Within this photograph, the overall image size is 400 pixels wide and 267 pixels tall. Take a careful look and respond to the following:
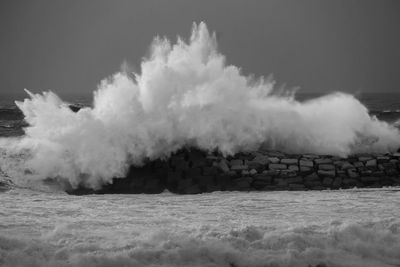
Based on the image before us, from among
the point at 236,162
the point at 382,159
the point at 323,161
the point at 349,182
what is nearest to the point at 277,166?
the point at 236,162

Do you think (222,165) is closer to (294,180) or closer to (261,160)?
(261,160)

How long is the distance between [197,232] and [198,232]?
0.04 feet

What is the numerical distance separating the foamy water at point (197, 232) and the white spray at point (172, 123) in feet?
5.74

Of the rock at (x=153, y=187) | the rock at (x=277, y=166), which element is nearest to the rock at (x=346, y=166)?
the rock at (x=277, y=166)

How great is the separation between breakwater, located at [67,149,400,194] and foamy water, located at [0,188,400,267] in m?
1.46

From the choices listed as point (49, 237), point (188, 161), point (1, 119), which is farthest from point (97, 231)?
point (1, 119)

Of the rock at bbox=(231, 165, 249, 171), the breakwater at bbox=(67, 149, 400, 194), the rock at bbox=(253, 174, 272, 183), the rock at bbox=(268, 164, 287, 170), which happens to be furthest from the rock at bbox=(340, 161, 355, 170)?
the rock at bbox=(231, 165, 249, 171)

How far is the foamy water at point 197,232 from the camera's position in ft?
17.7

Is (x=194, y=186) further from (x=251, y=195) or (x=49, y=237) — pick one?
(x=49, y=237)

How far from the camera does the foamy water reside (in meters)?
5.39

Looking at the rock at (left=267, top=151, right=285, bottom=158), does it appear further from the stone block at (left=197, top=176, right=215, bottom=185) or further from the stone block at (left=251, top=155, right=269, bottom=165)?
the stone block at (left=197, top=176, right=215, bottom=185)

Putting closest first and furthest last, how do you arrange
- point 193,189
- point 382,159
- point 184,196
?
point 184,196 → point 193,189 → point 382,159

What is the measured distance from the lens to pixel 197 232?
19.7 feet

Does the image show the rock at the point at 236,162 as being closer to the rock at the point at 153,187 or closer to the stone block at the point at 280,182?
the stone block at the point at 280,182
